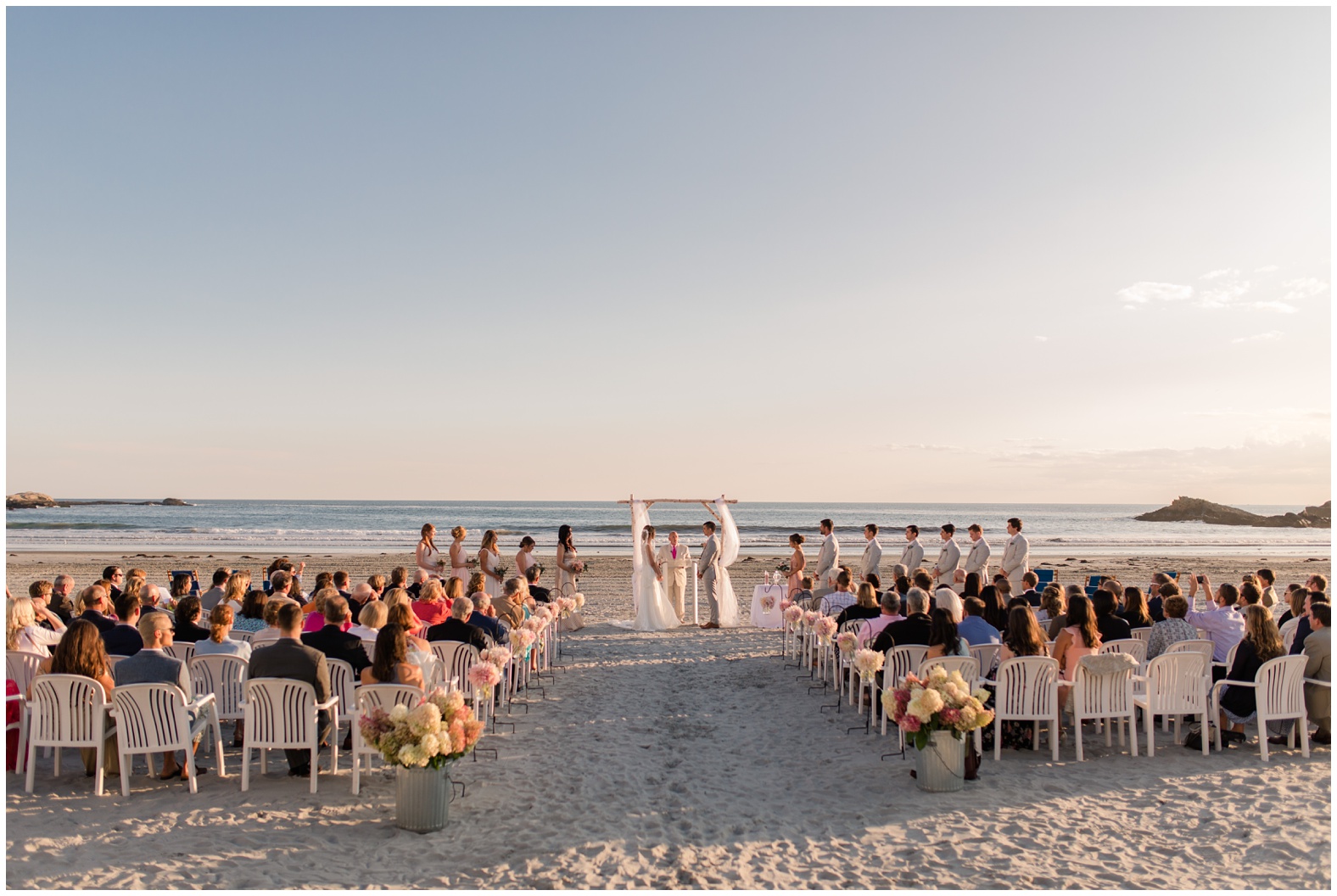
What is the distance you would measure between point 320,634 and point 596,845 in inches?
111

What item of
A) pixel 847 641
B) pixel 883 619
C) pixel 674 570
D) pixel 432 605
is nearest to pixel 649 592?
pixel 674 570

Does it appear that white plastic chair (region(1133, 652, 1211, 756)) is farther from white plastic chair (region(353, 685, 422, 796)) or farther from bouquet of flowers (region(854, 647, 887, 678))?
white plastic chair (region(353, 685, 422, 796))

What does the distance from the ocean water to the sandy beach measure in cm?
1898

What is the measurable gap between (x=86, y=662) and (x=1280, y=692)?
8.39 m

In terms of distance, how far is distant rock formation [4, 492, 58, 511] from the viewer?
64.1 meters

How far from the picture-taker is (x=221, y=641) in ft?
20.3

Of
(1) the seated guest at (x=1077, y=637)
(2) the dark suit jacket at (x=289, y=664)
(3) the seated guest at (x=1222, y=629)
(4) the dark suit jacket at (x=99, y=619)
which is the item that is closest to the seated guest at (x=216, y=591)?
(4) the dark suit jacket at (x=99, y=619)

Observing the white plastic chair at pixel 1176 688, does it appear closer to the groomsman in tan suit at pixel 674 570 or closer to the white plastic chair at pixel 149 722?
the white plastic chair at pixel 149 722

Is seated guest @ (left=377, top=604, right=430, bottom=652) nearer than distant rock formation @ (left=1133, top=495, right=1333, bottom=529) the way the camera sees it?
Yes

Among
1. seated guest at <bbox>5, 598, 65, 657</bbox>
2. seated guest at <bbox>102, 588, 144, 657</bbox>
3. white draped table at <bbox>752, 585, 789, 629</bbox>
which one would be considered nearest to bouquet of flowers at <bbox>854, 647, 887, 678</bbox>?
seated guest at <bbox>102, 588, 144, 657</bbox>

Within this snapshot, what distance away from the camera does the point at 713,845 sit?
4.71m

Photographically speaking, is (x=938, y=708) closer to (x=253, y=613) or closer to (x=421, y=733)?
(x=421, y=733)

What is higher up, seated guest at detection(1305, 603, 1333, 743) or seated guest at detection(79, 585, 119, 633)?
seated guest at detection(79, 585, 119, 633)

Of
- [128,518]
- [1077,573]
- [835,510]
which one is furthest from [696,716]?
[835,510]
